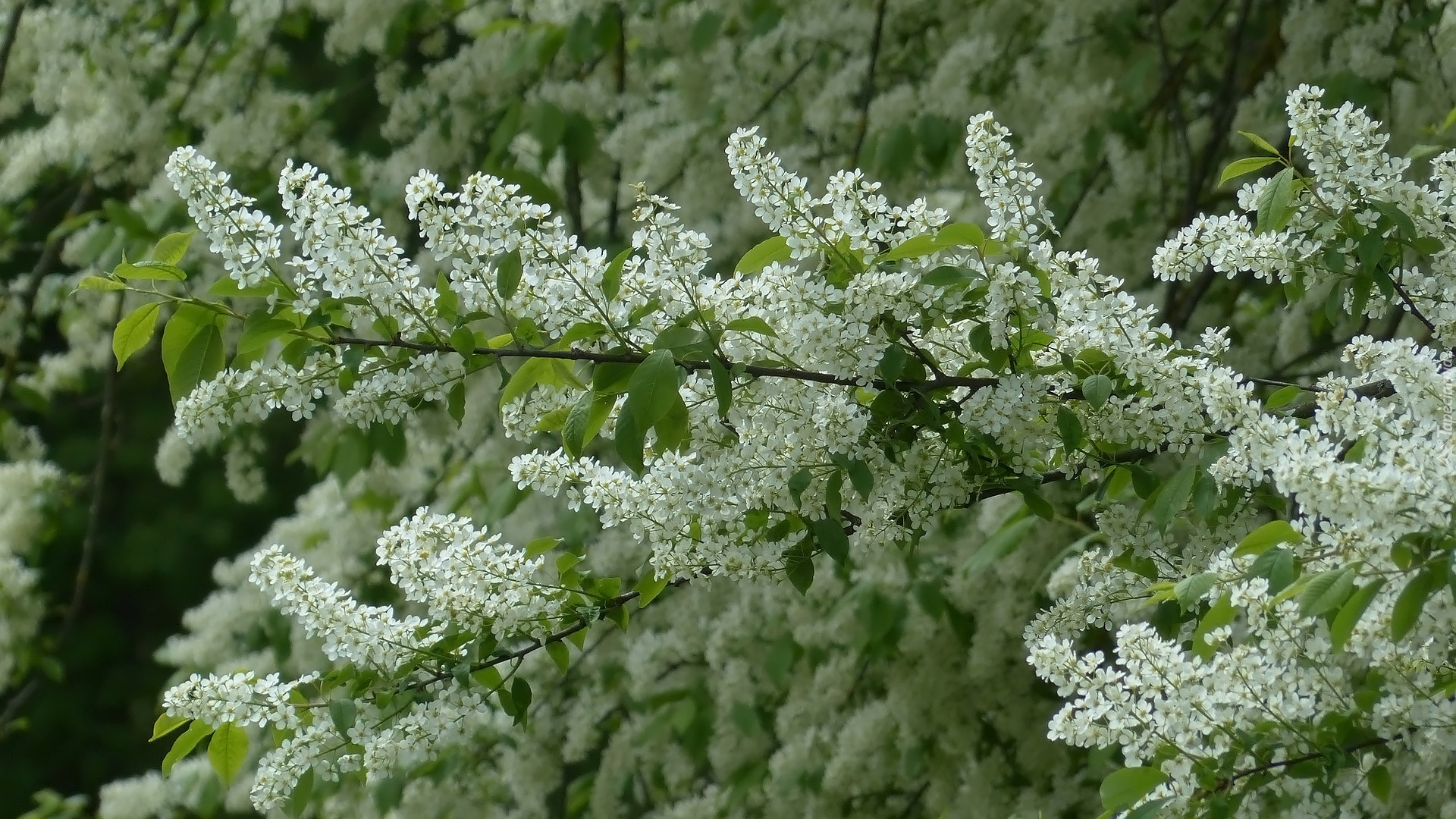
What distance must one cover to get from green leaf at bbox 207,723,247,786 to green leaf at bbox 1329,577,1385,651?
1355 millimetres

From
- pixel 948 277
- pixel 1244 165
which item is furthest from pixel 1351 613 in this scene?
pixel 1244 165

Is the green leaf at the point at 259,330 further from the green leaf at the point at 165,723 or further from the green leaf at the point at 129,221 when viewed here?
the green leaf at the point at 129,221

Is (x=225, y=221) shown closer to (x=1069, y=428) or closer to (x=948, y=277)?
(x=948, y=277)

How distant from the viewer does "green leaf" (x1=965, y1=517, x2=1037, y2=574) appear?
3002 millimetres

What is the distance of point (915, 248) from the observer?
66.7 inches

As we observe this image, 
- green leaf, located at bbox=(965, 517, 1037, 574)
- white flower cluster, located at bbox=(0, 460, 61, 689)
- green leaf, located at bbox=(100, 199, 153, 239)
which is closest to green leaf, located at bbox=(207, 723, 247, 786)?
green leaf, located at bbox=(965, 517, 1037, 574)

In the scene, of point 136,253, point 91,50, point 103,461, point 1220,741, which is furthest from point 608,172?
point 1220,741

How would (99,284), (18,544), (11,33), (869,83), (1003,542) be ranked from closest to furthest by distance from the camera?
(99,284) → (1003,542) → (869,83) → (11,33) → (18,544)

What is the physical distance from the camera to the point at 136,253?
14.0 ft

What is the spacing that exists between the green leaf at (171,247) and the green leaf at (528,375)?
43cm

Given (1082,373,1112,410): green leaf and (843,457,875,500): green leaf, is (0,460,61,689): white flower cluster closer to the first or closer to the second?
(843,457,875,500): green leaf

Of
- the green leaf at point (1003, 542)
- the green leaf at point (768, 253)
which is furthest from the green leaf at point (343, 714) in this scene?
the green leaf at point (1003, 542)

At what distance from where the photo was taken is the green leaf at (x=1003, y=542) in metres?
3.00

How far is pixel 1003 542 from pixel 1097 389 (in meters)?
1.36
